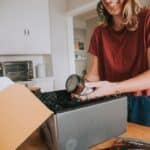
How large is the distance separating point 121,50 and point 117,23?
0.13m

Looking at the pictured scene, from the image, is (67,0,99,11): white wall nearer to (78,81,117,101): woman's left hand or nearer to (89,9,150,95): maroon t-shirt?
(89,9,150,95): maroon t-shirt

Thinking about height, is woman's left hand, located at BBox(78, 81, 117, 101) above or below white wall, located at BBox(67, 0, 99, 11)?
below

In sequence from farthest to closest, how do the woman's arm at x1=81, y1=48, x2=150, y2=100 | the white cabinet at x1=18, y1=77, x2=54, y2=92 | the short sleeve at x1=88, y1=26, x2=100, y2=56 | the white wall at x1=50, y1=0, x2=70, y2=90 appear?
1. the white wall at x1=50, y1=0, x2=70, y2=90
2. the white cabinet at x1=18, y1=77, x2=54, y2=92
3. the short sleeve at x1=88, y1=26, x2=100, y2=56
4. the woman's arm at x1=81, y1=48, x2=150, y2=100

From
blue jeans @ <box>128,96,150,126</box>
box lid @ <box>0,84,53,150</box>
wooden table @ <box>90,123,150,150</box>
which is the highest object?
box lid @ <box>0,84,53,150</box>

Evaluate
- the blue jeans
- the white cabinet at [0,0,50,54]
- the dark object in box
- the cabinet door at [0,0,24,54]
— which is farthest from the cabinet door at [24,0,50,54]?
the dark object in box

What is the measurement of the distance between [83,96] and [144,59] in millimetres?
347

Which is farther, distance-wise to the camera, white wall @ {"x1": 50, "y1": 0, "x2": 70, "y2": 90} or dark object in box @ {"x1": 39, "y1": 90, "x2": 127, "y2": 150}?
white wall @ {"x1": 50, "y1": 0, "x2": 70, "y2": 90}

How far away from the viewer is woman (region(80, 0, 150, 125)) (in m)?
0.79

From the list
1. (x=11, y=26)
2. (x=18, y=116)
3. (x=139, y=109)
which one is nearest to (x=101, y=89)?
(x=139, y=109)

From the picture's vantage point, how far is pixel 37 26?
3043 millimetres

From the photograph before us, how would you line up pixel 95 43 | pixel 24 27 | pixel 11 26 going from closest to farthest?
pixel 95 43 < pixel 11 26 < pixel 24 27

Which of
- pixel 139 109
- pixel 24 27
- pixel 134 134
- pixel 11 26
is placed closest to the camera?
pixel 134 134

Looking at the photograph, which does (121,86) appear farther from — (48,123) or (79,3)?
(79,3)

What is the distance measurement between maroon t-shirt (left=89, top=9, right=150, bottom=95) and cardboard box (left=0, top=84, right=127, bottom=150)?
1.03ft
